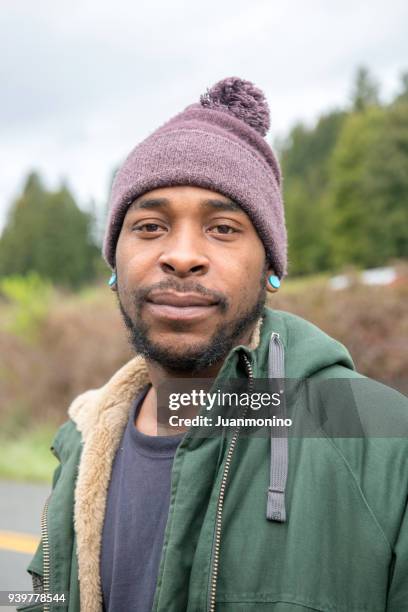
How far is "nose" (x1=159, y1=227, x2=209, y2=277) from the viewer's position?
1.89 m

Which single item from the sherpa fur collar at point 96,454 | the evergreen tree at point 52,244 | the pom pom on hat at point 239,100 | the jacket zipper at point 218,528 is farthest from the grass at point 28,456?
the evergreen tree at point 52,244

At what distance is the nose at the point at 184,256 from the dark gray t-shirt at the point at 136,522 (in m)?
0.48

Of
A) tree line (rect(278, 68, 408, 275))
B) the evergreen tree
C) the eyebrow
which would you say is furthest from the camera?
the evergreen tree

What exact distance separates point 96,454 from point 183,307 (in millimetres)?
621

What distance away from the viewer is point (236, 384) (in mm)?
1900

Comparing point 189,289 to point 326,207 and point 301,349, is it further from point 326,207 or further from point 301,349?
point 326,207

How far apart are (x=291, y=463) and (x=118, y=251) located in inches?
31.7

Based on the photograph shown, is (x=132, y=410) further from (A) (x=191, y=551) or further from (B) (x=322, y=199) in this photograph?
(B) (x=322, y=199)

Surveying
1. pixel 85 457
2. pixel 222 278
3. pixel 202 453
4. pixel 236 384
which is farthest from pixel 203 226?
pixel 85 457

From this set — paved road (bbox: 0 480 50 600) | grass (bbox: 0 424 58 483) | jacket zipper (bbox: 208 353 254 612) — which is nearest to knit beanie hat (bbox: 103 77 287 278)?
jacket zipper (bbox: 208 353 254 612)

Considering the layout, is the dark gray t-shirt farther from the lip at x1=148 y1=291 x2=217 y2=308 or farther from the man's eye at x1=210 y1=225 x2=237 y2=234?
the man's eye at x1=210 y1=225 x2=237 y2=234

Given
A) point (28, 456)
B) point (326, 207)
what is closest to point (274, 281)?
point (28, 456)

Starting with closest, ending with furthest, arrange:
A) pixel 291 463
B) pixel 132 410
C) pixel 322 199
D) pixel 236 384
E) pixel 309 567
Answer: pixel 309 567 < pixel 291 463 < pixel 236 384 < pixel 132 410 < pixel 322 199

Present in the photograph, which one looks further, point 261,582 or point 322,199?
point 322,199
